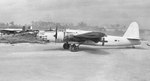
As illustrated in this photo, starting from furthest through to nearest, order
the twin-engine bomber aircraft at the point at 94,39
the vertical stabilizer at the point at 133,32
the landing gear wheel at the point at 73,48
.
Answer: the vertical stabilizer at the point at 133,32
the landing gear wheel at the point at 73,48
the twin-engine bomber aircraft at the point at 94,39

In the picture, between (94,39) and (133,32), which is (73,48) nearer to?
(94,39)

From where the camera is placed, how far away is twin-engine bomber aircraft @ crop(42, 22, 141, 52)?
1608cm

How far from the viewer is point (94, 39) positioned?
1722 cm

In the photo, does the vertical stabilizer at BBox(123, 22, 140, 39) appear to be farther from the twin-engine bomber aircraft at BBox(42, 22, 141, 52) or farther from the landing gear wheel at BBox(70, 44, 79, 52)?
the landing gear wheel at BBox(70, 44, 79, 52)

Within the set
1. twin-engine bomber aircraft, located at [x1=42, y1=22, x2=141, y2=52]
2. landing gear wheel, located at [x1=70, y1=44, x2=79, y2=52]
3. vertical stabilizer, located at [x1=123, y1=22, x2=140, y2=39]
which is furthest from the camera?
vertical stabilizer, located at [x1=123, y1=22, x2=140, y2=39]

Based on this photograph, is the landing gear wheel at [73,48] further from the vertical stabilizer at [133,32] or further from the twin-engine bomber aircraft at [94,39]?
the vertical stabilizer at [133,32]

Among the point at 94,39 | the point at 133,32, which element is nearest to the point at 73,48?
the point at 94,39

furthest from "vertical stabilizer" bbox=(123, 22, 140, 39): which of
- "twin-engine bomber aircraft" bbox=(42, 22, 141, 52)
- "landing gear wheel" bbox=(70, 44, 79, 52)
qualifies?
"landing gear wheel" bbox=(70, 44, 79, 52)

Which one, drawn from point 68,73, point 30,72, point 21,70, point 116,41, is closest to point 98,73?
point 68,73

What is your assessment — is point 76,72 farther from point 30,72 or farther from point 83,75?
point 30,72

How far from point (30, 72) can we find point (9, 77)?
3.90 feet

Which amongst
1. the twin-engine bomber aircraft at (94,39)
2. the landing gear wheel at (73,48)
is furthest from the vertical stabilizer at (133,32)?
the landing gear wheel at (73,48)

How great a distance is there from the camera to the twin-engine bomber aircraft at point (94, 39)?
1608 cm

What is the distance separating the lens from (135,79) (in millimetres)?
7852
